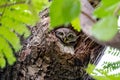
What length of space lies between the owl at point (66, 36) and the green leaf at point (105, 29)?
3.37ft

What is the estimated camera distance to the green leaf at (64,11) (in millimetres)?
253

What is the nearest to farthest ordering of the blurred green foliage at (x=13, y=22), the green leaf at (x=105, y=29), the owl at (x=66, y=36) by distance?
the green leaf at (x=105, y=29), the blurred green foliage at (x=13, y=22), the owl at (x=66, y=36)

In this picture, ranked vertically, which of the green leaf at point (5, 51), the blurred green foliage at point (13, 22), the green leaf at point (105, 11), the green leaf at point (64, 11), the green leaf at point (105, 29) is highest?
the blurred green foliage at point (13, 22)

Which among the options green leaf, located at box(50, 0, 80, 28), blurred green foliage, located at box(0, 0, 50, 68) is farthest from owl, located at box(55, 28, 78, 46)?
green leaf, located at box(50, 0, 80, 28)

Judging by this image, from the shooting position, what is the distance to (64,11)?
9.8 inches

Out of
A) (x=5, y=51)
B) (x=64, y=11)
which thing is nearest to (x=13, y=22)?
(x=5, y=51)

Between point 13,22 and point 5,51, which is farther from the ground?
point 13,22

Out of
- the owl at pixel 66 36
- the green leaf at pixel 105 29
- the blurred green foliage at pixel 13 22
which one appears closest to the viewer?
the green leaf at pixel 105 29

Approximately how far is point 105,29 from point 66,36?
104 centimetres

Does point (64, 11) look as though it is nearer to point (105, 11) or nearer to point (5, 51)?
point (105, 11)

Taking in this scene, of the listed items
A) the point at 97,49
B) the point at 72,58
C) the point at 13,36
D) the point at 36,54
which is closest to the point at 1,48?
the point at 13,36

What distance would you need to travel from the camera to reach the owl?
1261 millimetres

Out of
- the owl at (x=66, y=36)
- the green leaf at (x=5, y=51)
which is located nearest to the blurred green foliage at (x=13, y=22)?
the green leaf at (x=5, y=51)

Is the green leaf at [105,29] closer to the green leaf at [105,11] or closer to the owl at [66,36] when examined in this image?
the green leaf at [105,11]
